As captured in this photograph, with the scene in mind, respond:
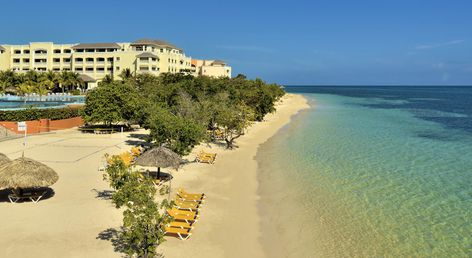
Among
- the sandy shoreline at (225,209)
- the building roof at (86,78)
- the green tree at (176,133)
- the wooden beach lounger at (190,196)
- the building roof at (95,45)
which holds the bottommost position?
the sandy shoreline at (225,209)

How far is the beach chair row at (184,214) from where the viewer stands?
12.8m

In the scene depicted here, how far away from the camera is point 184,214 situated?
14273mm

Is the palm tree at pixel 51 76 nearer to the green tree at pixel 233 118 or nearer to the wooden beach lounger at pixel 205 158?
the green tree at pixel 233 118

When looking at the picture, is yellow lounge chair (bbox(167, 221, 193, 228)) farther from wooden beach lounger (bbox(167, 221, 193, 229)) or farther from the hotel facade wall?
the hotel facade wall

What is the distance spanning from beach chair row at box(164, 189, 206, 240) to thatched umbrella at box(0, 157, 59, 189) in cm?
523

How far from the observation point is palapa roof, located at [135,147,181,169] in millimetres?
18016

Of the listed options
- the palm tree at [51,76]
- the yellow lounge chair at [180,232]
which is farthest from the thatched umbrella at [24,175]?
the palm tree at [51,76]

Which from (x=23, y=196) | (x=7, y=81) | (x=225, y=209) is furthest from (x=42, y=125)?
(x=7, y=81)

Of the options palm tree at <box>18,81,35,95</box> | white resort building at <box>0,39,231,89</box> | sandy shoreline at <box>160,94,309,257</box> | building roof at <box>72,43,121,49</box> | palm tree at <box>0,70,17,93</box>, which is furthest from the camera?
building roof at <box>72,43,121,49</box>

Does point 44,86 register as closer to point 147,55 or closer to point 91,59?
point 147,55

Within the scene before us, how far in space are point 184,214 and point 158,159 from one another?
4.61m

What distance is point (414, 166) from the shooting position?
2502 centimetres

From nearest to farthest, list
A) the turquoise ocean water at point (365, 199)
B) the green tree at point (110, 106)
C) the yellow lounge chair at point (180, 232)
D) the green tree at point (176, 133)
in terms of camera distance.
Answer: the yellow lounge chair at point (180, 232) → the turquoise ocean water at point (365, 199) → the green tree at point (176, 133) → the green tree at point (110, 106)

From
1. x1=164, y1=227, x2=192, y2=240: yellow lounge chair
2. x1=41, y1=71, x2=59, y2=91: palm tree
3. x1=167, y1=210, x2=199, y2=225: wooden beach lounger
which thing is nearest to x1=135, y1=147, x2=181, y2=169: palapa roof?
x1=167, y1=210, x2=199, y2=225: wooden beach lounger
